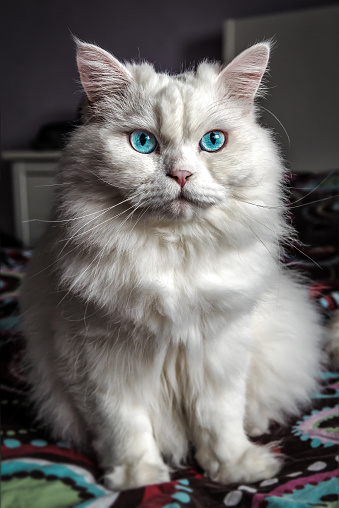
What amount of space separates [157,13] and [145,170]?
236 centimetres

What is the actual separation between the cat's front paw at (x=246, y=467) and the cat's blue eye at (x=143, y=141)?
0.57 m

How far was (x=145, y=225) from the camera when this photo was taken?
0.74m

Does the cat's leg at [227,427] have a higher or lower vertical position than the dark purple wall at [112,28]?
lower

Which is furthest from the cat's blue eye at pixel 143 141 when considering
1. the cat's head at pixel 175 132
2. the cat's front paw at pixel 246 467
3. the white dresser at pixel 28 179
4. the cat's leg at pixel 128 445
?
the white dresser at pixel 28 179

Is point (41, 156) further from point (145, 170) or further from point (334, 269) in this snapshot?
point (145, 170)

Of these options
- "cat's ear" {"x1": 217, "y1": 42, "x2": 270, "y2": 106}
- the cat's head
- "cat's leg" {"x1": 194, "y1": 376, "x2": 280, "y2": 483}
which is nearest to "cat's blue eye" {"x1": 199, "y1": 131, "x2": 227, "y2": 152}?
the cat's head

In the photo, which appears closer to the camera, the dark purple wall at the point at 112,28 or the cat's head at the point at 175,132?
the cat's head at the point at 175,132

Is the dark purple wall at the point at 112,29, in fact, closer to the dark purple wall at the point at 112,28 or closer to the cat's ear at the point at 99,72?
the dark purple wall at the point at 112,28

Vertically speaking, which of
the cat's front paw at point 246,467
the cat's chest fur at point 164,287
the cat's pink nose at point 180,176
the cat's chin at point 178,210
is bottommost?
the cat's front paw at point 246,467

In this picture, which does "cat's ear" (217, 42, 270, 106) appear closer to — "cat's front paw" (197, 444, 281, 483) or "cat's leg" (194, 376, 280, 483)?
"cat's leg" (194, 376, 280, 483)

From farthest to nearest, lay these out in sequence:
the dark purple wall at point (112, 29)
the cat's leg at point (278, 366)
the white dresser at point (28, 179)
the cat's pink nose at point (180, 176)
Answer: the white dresser at point (28, 179) → the dark purple wall at point (112, 29) → the cat's leg at point (278, 366) → the cat's pink nose at point (180, 176)

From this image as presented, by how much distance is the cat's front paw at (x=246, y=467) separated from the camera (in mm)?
810

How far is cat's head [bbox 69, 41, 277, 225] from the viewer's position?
69cm

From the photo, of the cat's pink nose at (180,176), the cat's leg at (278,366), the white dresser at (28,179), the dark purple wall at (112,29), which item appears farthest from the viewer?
the white dresser at (28,179)
